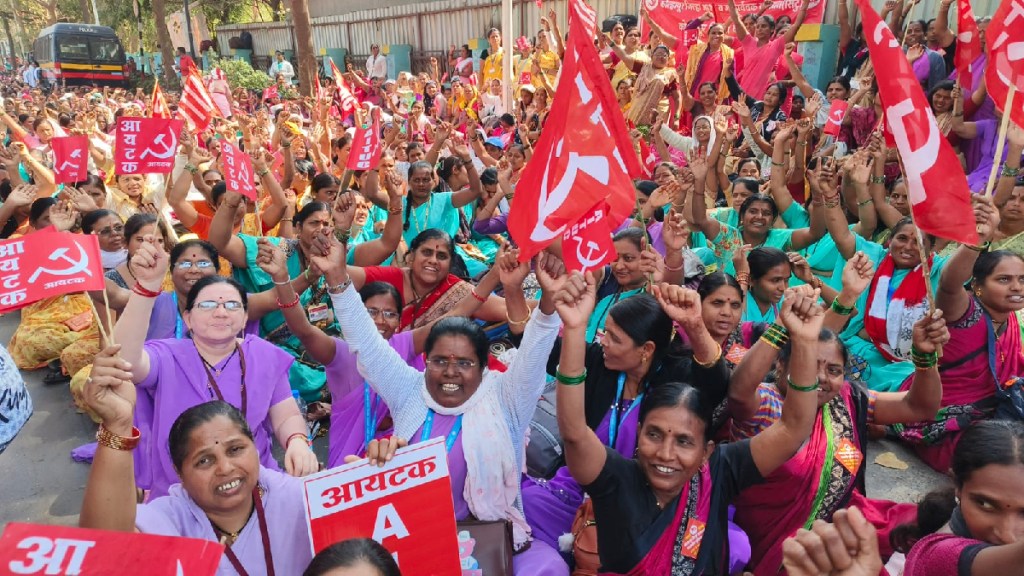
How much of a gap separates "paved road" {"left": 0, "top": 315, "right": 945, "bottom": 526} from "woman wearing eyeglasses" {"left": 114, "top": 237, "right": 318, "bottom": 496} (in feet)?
4.02

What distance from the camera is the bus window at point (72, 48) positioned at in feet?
78.4

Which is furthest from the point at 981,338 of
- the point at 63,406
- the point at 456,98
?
the point at 456,98

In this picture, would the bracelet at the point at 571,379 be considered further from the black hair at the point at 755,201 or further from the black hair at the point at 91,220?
the black hair at the point at 91,220

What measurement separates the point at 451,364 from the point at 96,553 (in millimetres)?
1325

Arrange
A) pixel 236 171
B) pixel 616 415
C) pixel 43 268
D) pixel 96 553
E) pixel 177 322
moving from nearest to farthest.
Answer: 1. pixel 96 553
2. pixel 43 268
3. pixel 616 415
4. pixel 177 322
5. pixel 236 171

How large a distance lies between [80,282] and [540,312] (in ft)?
5.01

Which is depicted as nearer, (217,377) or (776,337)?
(776,337)

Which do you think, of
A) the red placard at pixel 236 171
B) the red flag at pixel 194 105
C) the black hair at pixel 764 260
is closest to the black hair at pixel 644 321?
the black hair at pixel 764 260

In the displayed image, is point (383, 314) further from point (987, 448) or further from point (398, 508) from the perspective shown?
point (987, 448)

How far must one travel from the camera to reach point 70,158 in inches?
197

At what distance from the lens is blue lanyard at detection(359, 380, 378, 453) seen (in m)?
2.91

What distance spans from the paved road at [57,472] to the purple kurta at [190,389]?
4.04 feet

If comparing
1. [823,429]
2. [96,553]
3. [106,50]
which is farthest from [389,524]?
[106,50]

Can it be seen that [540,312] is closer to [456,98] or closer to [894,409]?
[894,409]
